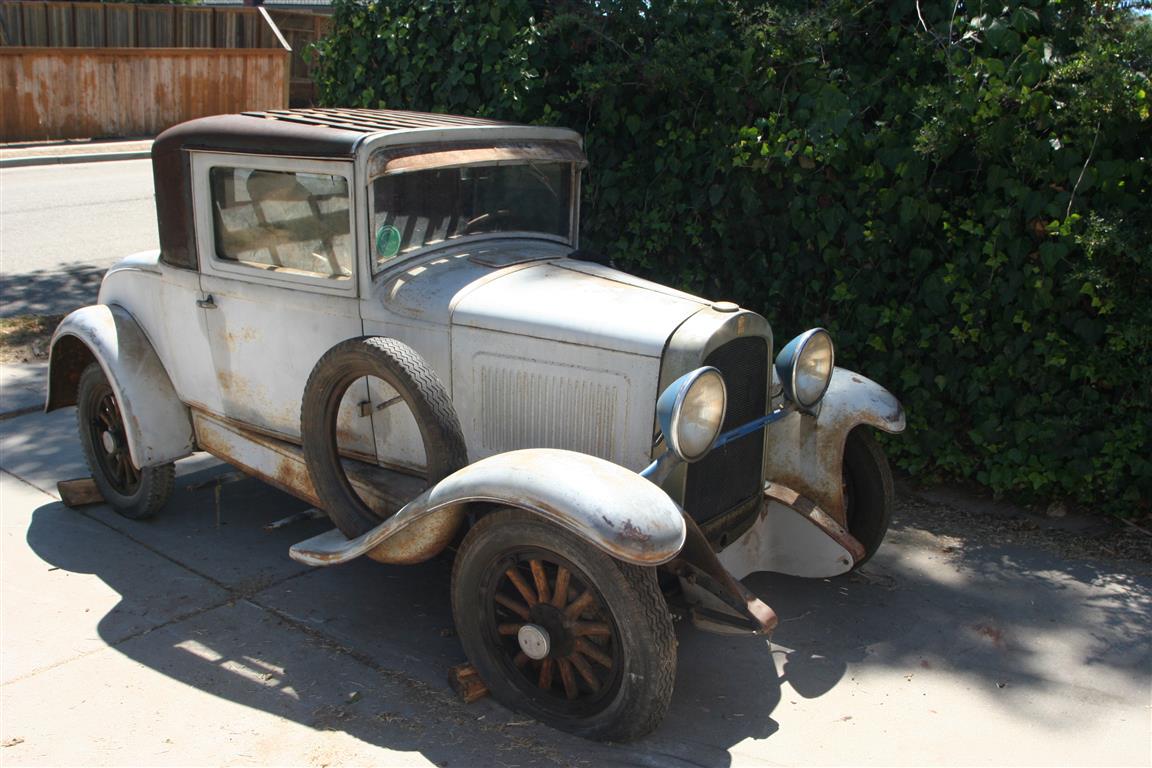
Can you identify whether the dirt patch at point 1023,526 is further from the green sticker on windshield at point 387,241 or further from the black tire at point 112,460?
the black tire at point 112,460

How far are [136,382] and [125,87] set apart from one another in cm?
1521

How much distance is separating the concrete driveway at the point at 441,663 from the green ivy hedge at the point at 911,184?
0.65m

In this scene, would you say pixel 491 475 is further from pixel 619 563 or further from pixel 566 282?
pixel 566 282

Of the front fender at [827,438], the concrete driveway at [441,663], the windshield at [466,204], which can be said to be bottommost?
the concrete driveway at [441,663]

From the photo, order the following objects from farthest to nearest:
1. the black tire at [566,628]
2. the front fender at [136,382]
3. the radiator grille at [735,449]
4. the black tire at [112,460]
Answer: the black tire at [112,460] → the front fender at [136,382] → the radiator grille at [735,449] → the black tire at [566,628]

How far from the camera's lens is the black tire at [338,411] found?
3.48 meters

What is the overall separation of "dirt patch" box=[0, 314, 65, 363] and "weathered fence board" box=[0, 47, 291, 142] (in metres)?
10.9

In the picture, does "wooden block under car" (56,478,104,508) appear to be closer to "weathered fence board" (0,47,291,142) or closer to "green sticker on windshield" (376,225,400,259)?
"green sticker on windshield" (376,225,400,259)

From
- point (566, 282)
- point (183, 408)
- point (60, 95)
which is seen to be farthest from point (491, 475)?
point (60, 95)

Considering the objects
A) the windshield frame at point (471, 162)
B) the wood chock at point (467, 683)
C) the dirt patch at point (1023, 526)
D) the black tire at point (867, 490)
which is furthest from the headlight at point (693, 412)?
the dirt patch at point (1023, 526)

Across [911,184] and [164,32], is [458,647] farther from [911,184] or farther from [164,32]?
[164,32]

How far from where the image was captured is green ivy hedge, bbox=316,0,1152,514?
4.38 m

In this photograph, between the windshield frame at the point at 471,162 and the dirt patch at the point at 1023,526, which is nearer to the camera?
the windshield frame at the point at 471,162

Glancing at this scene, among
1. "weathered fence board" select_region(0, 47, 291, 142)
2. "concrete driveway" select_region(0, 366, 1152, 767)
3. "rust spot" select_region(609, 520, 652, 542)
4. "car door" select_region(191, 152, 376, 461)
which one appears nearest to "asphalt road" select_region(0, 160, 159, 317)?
"weathered fence board" select_region(0, 47, 291, 142)
